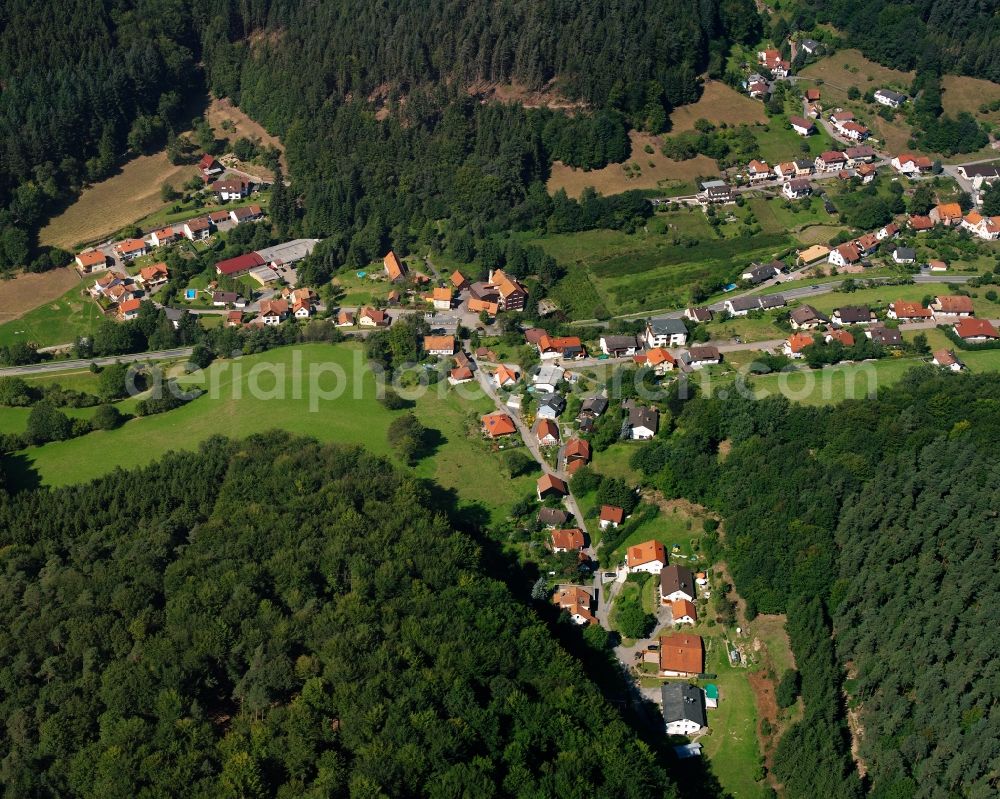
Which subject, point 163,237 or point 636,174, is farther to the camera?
point 636,174

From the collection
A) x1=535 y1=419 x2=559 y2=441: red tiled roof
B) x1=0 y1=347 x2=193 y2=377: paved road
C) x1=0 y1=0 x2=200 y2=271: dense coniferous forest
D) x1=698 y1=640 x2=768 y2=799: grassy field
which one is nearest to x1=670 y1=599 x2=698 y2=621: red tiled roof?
x1=698 y1=640 x2=768 y2=799: grassy field

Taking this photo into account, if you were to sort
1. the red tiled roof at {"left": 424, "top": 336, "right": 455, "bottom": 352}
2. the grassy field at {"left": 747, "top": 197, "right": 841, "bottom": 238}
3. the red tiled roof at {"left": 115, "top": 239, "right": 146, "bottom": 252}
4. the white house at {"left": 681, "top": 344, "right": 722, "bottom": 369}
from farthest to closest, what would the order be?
the red tiled roof at {"left": 115, "top": 239, "right": 146, "bottom": 252} → the grassy field at {"left": 747, "top": 197, "right": 841, "bottom": 238} → the red tiled roof at {"left": 424, "top": 336, "right": 455, "bottom": 352} → the white house at {"left": 681, "top": 344, "right": 722, "bottom": 369}

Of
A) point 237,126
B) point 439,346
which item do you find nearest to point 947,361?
point 439,346

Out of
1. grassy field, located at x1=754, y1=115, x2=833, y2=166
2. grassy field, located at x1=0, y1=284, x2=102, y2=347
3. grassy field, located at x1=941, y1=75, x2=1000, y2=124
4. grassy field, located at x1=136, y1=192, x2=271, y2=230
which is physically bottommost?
grassy field, located at x1=0, y1=284, x2=102, y2=347

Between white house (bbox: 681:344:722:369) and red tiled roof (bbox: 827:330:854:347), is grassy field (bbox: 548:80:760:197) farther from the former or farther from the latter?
red tiled roof (bbox: 827:330:854:347)

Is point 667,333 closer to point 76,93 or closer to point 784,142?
point 784,142

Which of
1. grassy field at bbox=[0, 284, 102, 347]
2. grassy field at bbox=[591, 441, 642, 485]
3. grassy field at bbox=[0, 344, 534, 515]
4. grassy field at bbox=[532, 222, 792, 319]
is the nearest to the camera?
grassy field at bbox=[591, 441, 642, 485]

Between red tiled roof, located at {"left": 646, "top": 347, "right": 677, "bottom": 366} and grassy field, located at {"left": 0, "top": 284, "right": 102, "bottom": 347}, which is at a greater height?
red tiled roof, located at {"left": 646, "top": 347, "right": 677, "bottom": 366}

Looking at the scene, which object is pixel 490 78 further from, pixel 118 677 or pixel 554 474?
pixel 118 677
